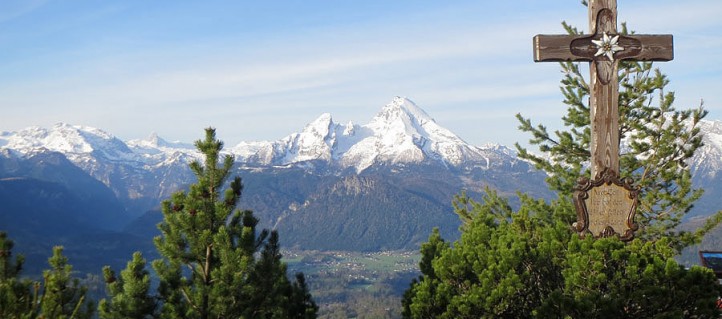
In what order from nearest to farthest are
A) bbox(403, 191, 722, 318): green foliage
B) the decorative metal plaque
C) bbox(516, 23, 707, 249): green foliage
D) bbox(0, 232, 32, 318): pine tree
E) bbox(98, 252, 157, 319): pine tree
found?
bbox(0, 232, 32, 318): pine tree < bbox(403, 191, 722, 318): green foliage < bbox(98, 252, 157, 319): pine tree < the decorative metal plaque < bbox(516, 23, 707, 249): green foliage

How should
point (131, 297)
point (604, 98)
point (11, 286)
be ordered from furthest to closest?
point (604, 98) → point (131, 297) → point (11, 286)

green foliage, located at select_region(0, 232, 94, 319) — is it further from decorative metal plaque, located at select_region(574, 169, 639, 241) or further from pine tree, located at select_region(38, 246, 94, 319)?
decorative metal plaque, located at select_region(574, 169, 639, 241)

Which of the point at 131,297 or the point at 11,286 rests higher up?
the point at 11,286

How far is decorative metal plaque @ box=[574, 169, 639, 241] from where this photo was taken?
13672mm

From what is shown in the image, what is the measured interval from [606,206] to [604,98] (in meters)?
2.55

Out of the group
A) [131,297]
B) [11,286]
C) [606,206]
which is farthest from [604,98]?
[11,286]

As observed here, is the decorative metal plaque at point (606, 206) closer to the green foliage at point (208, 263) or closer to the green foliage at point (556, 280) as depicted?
the green foliage at point (556, 280)

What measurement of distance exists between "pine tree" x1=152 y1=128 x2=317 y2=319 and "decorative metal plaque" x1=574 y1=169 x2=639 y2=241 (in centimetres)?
674

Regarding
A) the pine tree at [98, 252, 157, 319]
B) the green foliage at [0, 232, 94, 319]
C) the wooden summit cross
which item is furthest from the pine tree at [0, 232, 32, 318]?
the wooden summit cross

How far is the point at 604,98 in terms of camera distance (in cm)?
1466

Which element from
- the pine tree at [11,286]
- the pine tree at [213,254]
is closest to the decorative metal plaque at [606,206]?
the pine tree at [213,254]

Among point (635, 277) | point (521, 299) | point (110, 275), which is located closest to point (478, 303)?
point (521, 299)

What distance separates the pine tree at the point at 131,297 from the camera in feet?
41.7

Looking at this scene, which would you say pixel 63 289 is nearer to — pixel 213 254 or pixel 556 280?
pixel 213 254
